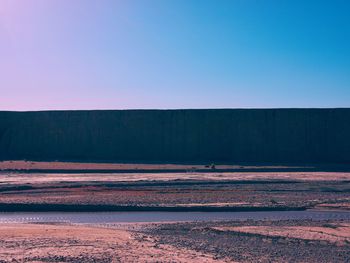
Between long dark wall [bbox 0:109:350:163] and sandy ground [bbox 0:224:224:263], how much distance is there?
114 feet

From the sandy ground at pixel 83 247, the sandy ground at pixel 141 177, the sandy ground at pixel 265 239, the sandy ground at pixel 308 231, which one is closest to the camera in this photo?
the sandy ground at pixel 83 247

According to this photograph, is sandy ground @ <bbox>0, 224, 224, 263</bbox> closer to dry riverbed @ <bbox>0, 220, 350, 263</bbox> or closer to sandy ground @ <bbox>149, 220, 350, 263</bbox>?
dry riverbed @ <bbox>0, 220, 350, 263</bbox>

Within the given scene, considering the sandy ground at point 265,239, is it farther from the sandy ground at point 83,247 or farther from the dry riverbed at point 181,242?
the sandy ground at point 83,247

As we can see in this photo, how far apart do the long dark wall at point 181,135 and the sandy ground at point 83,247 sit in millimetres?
34831

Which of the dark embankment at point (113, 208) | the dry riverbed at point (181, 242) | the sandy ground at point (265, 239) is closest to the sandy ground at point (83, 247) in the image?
the dry riverbed at point (181, 242)

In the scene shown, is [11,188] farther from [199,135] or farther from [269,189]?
[199,135]

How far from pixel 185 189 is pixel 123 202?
4.90 metres

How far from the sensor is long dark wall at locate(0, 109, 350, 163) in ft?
159

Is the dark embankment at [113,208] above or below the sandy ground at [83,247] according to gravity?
above

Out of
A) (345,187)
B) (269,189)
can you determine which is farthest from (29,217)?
(345,187)

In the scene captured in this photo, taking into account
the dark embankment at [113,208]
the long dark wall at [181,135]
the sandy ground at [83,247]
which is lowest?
the sandy ground at [83,247]

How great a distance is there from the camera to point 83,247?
11539mm

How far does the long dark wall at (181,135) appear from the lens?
4834cm

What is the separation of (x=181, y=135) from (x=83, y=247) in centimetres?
3951
